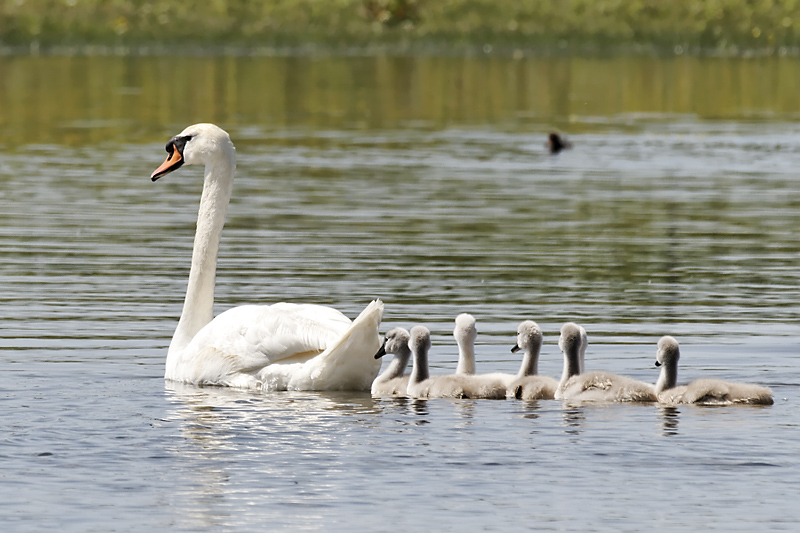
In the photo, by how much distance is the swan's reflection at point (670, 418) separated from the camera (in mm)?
11469

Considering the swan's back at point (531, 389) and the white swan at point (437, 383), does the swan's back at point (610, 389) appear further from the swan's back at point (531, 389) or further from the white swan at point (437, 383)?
the white swan at point (437, 383)

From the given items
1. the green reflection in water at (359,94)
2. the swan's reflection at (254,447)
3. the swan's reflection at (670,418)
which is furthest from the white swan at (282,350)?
the green reflection in water at (359,94)

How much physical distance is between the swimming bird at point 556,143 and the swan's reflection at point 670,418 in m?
25.0

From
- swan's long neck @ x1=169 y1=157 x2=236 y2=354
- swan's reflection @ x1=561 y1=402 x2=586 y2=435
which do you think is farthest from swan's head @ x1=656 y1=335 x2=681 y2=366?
swan's long neck @ x1=169 y1=157 x2=236 y2=354

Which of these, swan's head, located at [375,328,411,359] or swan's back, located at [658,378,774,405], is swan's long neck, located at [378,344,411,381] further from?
swan's back, located at [658,378,774,405]

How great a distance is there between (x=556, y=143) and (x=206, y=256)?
76.3 feet

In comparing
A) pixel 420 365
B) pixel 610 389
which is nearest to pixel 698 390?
pixel 610 389

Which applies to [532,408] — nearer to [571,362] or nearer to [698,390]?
[571,362]

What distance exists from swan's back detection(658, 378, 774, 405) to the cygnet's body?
0.93m

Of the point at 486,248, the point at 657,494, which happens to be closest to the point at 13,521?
the point at 657,494

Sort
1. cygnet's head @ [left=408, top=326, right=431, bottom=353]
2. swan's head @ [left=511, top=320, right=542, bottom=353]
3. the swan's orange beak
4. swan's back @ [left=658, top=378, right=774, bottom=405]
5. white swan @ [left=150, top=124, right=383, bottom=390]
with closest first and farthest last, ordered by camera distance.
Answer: swan's back @ [left=658, top=378, right=774, bottom=405], white swan @ [left=150, top=124, right=383, bottom=390], cygnet's head @ [left=408, top=326, right=431, bottom=353], swan's head @ [left=511, top=320, right=542, bottom=353], the swan's orange beak

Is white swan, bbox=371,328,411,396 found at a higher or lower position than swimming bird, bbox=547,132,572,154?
lower

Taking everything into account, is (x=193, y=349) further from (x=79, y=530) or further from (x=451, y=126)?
(x=451, y=126)

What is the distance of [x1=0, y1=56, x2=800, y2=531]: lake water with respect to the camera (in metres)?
9.85
